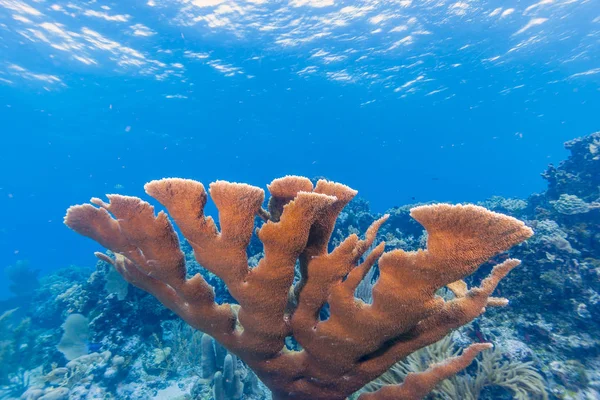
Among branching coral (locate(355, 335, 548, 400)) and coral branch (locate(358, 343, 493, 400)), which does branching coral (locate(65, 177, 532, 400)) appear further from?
branching coral (locate(355, 335, 548, 400))

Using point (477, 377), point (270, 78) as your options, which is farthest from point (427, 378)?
point (270, 78)

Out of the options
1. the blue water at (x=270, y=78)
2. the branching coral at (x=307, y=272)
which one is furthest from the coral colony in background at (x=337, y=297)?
the blue water at (x=270, y=78)

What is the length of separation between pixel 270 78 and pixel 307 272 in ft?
91.8

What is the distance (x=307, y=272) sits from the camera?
80.0 inches

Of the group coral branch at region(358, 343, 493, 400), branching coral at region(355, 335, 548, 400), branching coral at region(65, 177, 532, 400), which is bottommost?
branching coral at region(355, 335, 548, 400)

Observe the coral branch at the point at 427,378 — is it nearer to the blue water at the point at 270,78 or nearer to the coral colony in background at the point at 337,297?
the coral colony in background at the point at 337,297

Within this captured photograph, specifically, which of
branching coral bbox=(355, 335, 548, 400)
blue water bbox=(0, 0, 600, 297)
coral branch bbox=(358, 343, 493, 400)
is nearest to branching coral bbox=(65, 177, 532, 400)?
coral branch bbox=(358, 343, 493, 400)

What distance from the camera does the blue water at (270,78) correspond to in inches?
725

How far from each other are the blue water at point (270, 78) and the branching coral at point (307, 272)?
1893cm

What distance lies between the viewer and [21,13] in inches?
648

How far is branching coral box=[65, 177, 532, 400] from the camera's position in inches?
62.1

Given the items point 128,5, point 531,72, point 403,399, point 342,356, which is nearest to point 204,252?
point 342,356

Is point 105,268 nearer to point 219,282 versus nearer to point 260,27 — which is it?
point 219,282

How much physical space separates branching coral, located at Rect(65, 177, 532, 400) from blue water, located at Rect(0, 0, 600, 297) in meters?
18.9
